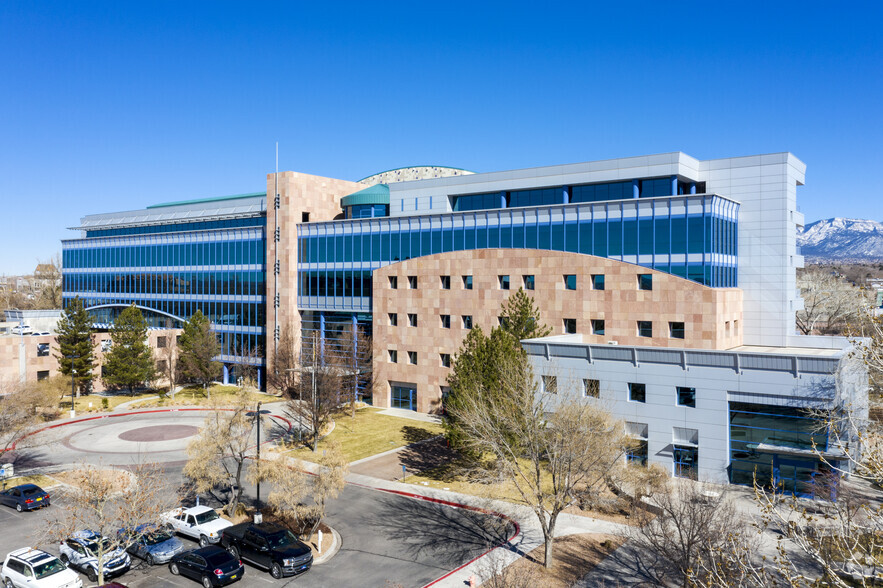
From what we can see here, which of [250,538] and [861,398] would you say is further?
[861,398]

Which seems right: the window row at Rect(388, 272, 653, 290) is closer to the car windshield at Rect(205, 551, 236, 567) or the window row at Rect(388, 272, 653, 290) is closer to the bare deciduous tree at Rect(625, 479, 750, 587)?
the bare deciduous tree at Rect(625, 479, 750, 587)

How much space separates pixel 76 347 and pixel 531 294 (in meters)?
49.9

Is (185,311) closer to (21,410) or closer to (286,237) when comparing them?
(286,237)

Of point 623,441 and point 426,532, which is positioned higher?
point 623,441

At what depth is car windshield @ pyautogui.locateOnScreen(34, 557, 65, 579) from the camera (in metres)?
26.1

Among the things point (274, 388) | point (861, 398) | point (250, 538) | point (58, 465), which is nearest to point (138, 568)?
point (250, 538)

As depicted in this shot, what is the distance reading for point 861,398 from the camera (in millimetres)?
39438

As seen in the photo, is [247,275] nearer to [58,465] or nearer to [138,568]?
[58,465]

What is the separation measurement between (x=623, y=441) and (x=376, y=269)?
39.2 metres

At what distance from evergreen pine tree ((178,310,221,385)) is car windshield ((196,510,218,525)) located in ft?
144

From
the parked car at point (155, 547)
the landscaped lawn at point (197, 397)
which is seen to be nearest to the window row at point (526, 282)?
the landscaped lawn at point (197, 397)

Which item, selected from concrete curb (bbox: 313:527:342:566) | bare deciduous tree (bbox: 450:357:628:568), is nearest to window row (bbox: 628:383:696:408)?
bare deciduous tree (bbox: 450:357:628:568)

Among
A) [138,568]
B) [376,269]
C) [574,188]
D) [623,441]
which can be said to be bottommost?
[138,568]

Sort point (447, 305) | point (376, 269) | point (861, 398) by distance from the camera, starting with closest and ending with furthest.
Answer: point (861, 398) → point (447, 305) → point (376, 269)
